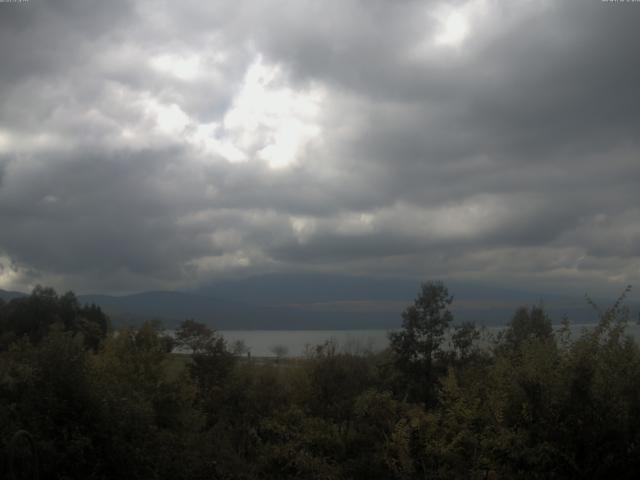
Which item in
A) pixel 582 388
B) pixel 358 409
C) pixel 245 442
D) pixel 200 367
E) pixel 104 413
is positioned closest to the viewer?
pixel 582 388

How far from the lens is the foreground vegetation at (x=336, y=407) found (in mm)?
13227

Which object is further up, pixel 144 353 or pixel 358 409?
pixel 144 353

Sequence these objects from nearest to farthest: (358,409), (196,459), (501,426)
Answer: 1. (501,426)
2. (196,459)
3. (358,409)

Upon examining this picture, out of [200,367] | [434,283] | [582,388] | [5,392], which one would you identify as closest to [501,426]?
[582,388]

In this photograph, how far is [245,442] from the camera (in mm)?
31688

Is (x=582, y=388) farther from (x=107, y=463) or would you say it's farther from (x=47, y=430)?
(x=47, y=430)

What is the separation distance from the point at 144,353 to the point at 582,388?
21111 millimetres

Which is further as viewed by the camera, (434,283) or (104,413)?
(434,283)

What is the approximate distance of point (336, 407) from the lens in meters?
32.1

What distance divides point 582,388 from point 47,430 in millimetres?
12090

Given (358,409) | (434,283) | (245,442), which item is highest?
(434,283)

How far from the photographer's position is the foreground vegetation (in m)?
13.2

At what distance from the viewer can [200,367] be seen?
134ft

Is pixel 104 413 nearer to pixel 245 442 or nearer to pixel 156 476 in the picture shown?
pixel 156 476
